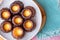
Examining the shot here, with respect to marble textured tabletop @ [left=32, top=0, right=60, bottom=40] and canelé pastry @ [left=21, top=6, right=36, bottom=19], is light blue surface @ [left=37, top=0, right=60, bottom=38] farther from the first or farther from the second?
canelé pastry @ [left=21, top=6, right=36, bottom=19]

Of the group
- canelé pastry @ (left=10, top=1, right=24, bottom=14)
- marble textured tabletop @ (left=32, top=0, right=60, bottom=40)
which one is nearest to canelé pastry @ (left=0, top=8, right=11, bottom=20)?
canelé pastry @ (left=10, top=1, right=24, bottom=14)

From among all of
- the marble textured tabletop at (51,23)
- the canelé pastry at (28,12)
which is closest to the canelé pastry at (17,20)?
the canelé pastry at (28,12)

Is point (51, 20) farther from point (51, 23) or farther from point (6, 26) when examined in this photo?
point (6, 26)

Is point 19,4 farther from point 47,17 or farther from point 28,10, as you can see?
point 47,17

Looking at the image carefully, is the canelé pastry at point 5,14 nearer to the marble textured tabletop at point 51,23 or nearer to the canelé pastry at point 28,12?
the canelé pastry at point 28,12

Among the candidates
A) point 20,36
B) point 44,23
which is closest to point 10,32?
point 20,36

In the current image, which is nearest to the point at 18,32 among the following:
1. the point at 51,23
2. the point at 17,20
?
the point at 17,20
